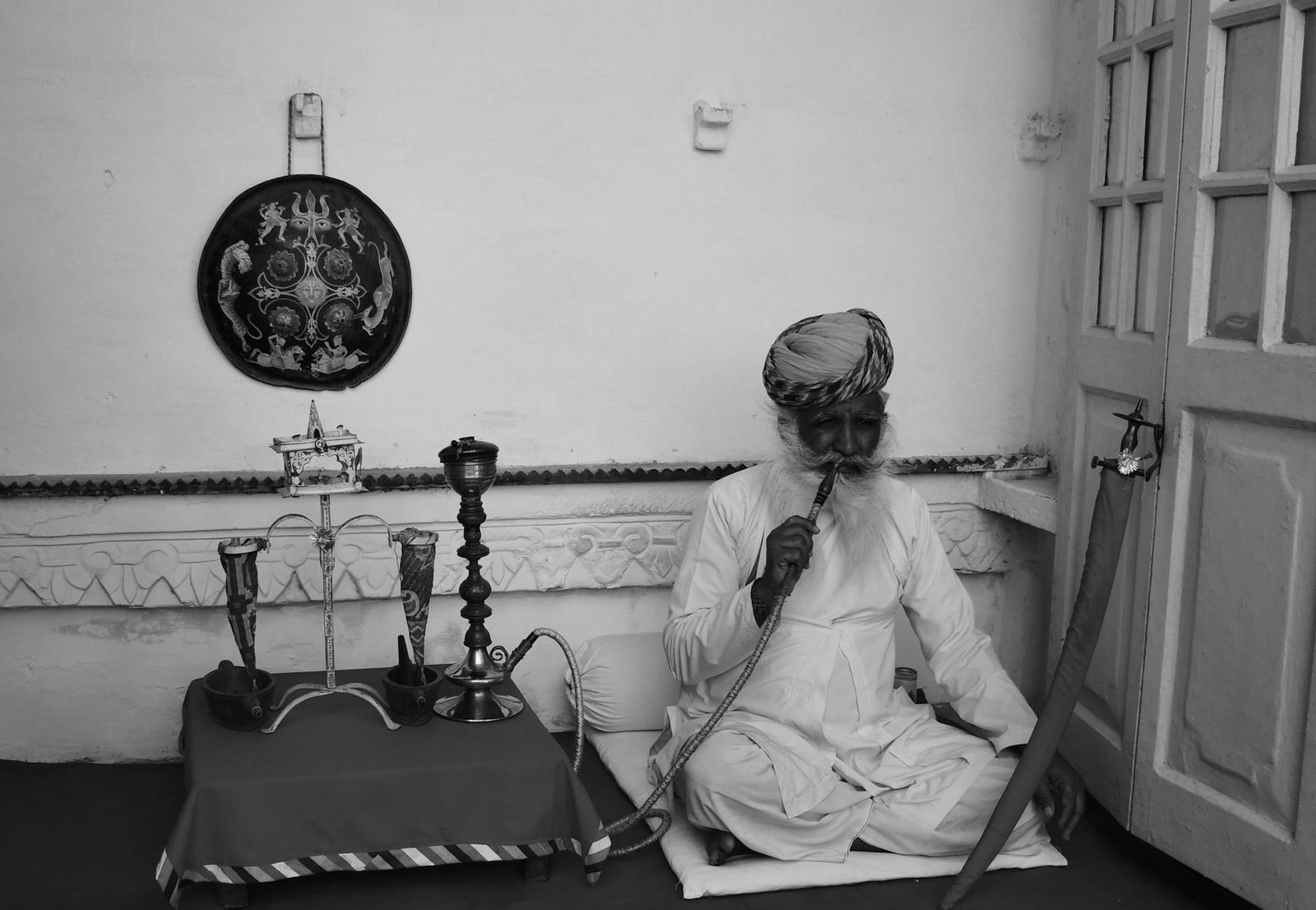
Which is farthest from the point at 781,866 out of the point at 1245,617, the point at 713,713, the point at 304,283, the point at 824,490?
the point at 304,283

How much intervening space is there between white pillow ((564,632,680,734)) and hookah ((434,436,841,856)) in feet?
1.89

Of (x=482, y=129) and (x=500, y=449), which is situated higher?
(x=482, y=129)

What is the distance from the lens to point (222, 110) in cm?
337

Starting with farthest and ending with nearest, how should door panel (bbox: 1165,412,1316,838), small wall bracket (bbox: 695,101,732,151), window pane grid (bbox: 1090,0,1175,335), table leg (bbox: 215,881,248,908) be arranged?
small wall bracket (bbox: 695,101,732,151) < window pane grid (bbox: 1090,0,1175,335) < table leg (bbox: 215,881,248,908) < door panel (bbox: 1165,412,1316,838)

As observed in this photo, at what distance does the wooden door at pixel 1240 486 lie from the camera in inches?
102

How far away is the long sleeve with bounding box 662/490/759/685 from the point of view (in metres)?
2.96

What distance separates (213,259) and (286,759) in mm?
1446

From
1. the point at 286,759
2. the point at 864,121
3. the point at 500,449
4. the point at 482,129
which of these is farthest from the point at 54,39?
the point at 864,121

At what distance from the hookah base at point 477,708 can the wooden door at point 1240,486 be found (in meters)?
1.60

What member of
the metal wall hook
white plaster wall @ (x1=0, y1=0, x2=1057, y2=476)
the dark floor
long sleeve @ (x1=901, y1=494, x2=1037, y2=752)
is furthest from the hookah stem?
white plaster wall @ (x1=0, y1=0, x2=1057, y2=476)

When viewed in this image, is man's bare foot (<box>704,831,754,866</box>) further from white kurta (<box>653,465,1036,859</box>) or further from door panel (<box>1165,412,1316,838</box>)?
door panel (<box>1165,412,1316,838</box>)

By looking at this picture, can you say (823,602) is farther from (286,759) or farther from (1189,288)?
(286,759)

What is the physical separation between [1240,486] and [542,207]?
6.72ft

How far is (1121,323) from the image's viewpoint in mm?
3277
